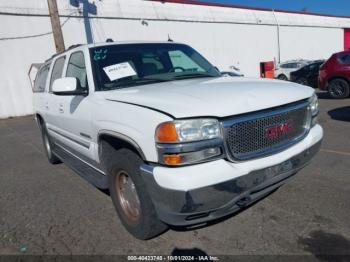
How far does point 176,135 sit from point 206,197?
1.65 feet

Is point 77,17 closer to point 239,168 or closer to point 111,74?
point 111,74

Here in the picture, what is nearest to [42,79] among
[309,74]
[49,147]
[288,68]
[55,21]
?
[49,147]

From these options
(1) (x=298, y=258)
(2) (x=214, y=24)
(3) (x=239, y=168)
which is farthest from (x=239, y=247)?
(2) (x=214, y=24)

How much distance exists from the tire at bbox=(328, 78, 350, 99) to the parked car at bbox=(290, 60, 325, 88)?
5604mm

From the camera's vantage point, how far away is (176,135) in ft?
7.97

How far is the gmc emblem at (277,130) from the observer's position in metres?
2.80

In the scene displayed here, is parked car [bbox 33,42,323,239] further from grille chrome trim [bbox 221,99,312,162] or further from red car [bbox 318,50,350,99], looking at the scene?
red car [bbox 318,50,350,99]

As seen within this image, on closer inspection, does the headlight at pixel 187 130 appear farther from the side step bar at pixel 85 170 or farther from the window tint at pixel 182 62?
the window tint at pixel 182 62

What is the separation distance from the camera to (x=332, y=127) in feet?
24.2

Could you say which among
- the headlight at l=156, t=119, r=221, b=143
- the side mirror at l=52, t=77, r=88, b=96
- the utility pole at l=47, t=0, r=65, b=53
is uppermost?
the utility pole at l=47, t=0, r=65, b=53

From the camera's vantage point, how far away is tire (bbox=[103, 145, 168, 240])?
279 cm

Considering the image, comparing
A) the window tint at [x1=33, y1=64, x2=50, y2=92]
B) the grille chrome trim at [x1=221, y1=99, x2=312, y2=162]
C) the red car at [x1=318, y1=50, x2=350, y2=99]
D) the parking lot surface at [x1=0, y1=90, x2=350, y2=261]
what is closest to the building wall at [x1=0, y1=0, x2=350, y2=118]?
the window tint at [x1=33, y1=64, x2=50, y2=92]

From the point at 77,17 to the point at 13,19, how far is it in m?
3.15

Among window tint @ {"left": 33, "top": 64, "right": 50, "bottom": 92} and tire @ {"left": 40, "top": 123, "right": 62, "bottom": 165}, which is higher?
window tint @ {"left": 33, "top": 64, "right": 50, "bottom": 92}
